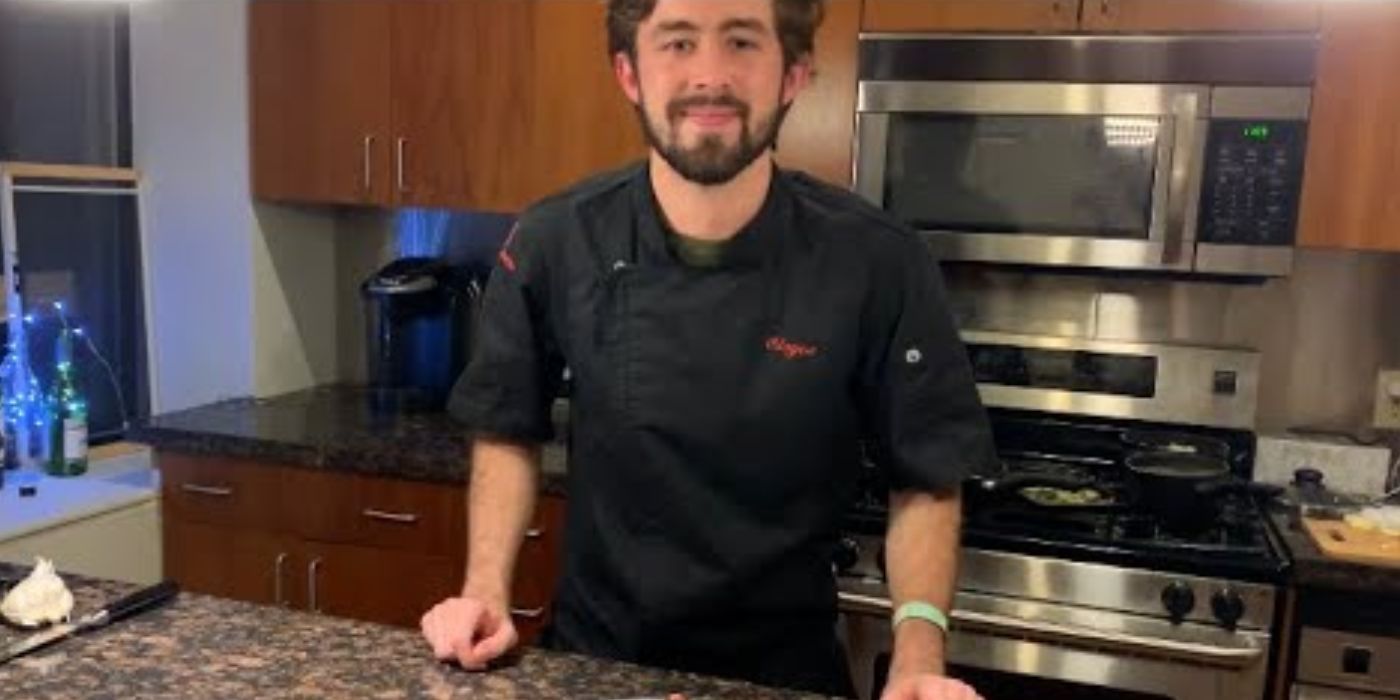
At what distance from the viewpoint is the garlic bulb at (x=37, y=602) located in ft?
3.97

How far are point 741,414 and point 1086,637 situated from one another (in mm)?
993

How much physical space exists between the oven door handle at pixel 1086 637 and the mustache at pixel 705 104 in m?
1.14

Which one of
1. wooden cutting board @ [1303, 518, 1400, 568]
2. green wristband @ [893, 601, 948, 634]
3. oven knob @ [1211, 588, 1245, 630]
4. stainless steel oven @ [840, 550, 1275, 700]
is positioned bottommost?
stainless steel oven @ [840, 550, 1275, 700]

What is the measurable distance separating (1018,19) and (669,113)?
119 cm

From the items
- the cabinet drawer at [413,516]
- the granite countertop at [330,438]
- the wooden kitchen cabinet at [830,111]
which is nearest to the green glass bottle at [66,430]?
the granite countertop at [330,438]

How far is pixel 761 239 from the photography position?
1383 mm

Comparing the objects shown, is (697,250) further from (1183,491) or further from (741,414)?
(1183,491)

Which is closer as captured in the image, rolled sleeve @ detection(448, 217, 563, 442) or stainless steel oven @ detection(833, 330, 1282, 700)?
rolled sleeve @ detection(448, 217, 563, 442)

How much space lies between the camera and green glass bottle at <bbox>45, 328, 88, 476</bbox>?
2713 mm

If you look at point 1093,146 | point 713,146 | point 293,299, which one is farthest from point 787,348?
point 293,299

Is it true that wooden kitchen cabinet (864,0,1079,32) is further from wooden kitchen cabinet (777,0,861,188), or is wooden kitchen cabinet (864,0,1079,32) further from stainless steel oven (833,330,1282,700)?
stainless steel oven (833,330,1282,700)

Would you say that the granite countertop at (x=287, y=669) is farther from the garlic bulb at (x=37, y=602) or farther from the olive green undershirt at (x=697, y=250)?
the olive green undershirt at (x=697, y=250)

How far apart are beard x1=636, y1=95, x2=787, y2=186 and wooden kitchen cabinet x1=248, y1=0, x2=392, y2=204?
156 cm

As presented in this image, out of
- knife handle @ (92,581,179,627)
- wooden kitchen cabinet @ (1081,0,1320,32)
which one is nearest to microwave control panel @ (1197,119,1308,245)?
wooden kitchen cabinet @ (1081,0,1320,32)
